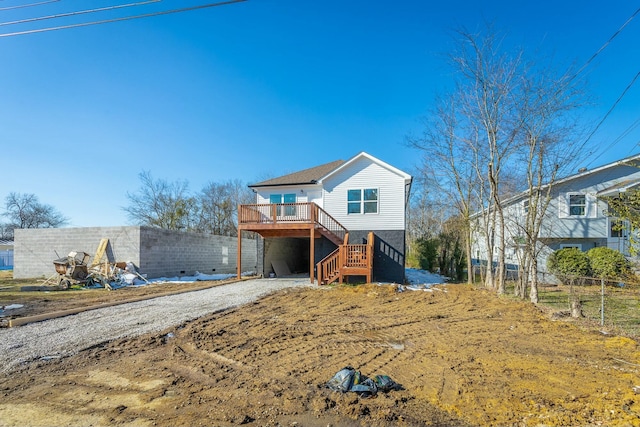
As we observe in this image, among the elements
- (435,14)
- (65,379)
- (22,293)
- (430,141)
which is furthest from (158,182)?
(65,379)

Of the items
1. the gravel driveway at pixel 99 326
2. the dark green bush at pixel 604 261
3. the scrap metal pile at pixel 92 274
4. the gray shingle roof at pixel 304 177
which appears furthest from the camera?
the gray shingle roof at pixel 304 177

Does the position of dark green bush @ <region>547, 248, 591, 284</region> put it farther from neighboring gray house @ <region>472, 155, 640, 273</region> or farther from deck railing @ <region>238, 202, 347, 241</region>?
deck railing @ <region>238, 202, 347, 241</region>

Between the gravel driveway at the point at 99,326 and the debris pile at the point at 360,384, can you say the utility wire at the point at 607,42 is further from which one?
the gravel driveway at the point at 99,326

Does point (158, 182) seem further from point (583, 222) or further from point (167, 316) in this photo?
point (583, 222)

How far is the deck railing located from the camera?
1483 cm

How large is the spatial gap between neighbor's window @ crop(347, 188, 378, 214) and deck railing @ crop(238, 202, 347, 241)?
118 centimetres

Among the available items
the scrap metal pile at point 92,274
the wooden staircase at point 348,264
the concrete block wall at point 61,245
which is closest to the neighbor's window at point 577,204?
the wooden staircase at point 348,264

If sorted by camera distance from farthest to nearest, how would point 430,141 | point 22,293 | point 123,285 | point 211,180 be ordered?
point 211,180 < point 430,141 < point 123,285 < point 22,293

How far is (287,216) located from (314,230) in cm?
211

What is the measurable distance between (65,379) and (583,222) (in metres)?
21.7

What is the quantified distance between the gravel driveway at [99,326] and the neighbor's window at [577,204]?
17407 millimetres

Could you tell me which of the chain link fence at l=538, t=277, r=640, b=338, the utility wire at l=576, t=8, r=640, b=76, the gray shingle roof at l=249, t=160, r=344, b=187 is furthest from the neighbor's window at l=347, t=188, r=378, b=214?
the utility wire at l=576, t=8, r=640, b=76

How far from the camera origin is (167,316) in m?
7.43

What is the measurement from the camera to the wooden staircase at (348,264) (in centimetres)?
1346
